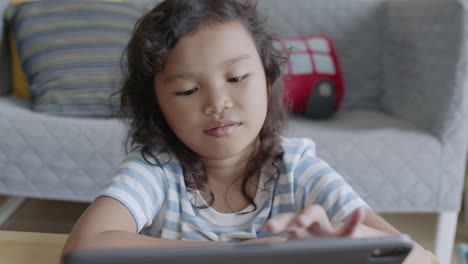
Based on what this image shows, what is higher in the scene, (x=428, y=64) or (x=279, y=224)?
(x=279, y=224)

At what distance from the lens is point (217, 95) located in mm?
660

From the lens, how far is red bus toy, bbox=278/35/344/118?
1.56 meters

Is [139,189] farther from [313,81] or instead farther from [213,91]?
[313,81]

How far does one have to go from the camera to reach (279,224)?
0.44 meters

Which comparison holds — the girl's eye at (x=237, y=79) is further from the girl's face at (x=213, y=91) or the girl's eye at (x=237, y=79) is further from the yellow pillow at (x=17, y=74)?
the yellow pillow at (x=17, y=74)

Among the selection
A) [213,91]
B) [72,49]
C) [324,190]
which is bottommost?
[72,49]

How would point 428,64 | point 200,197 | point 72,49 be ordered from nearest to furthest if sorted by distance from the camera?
1. point 200,197
2. point 428,64
3. point 72,49

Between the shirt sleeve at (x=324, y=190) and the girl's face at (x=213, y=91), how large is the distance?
10 cm

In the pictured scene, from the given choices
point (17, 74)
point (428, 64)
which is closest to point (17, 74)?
point (17, 74)

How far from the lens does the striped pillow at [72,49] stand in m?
1.49

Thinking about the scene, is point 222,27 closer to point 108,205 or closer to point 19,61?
point 108,205

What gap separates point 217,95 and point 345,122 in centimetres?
96

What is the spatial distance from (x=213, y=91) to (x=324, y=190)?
Answer: 0.20m

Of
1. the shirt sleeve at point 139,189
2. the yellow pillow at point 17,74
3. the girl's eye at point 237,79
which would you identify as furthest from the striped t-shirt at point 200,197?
the yellow pillow at point 17,74
